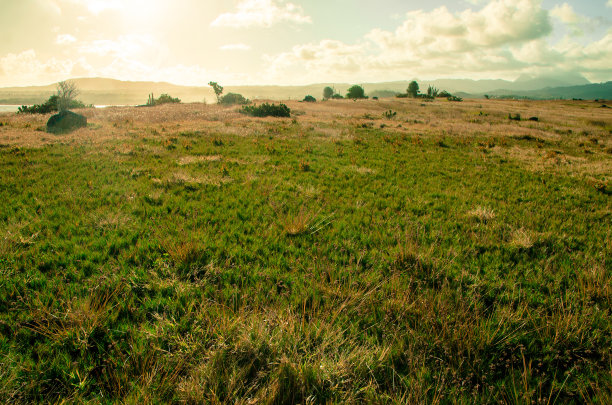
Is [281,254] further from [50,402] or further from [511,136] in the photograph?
[511,136]

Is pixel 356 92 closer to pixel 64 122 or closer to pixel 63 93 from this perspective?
pixel 63 93

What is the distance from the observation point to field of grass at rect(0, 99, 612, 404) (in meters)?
2.53

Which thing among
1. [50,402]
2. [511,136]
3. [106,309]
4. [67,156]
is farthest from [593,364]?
[511,136]

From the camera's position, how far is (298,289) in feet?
13.1

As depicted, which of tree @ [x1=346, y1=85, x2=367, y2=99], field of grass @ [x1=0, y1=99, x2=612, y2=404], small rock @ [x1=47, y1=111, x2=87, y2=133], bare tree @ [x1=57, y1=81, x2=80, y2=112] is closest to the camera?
field of grass @ [x1=0, y1=99, x2=612, y2=404]

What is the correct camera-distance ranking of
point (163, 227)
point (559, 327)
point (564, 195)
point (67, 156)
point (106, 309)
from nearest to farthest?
point (559, 327) → point (106, 309) → point (163, 227) → point (564, 195) → point (67, 156)

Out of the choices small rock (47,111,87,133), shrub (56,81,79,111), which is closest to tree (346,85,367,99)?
shrub (56,81,79,111)

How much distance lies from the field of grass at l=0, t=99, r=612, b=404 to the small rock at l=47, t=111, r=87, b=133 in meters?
13.7

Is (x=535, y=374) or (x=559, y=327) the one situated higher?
(x=559, y=327)

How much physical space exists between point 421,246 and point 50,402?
530 cm

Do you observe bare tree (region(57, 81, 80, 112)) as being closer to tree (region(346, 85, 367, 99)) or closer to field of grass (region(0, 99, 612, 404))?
field of grass (region(0, 99, 612, 404))

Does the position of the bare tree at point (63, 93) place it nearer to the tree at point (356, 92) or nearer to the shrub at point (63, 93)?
the shrub at point (63, 93)

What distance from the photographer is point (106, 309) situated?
331cm

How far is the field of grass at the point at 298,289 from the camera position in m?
2.53
